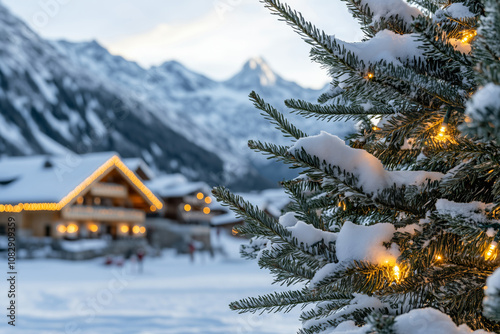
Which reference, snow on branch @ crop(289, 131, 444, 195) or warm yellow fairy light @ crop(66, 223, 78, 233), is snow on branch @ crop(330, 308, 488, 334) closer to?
snow on branch @ crop(289, 131, 444, 195)

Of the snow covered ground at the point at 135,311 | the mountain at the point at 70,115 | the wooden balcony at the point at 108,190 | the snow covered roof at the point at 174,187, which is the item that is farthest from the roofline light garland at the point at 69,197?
the mountain at the point at 70,115

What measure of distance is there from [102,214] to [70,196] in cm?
577

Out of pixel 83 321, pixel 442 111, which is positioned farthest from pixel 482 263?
pixel 83 321

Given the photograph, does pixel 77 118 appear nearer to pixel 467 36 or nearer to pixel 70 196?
pixel 70 196

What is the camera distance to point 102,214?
3728cm

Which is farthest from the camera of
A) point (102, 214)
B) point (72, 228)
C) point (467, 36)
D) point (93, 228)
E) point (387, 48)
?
point (93, 228)

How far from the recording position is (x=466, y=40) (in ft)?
6.32

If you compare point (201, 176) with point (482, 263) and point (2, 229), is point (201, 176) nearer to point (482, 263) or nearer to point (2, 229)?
Result: point (2, 229)

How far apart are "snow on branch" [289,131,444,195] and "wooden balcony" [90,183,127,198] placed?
36762 millimetres

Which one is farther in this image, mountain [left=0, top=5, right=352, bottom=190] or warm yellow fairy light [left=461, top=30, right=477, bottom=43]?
mountain [left=0, top=5, right=352, bottom=190]

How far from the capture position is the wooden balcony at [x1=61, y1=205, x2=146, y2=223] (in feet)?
112

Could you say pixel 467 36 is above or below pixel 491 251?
above

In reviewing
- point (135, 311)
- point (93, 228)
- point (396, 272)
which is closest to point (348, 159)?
point (396, 272)

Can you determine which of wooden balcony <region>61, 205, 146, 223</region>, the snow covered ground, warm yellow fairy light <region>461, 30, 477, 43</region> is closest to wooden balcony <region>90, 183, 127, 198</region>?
wooden balcony <region>61, 205, 146, 223</region>
